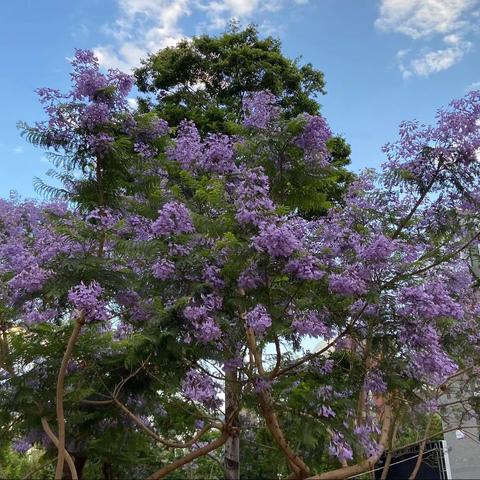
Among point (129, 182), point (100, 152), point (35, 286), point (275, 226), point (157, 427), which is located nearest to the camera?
point (275, 226)

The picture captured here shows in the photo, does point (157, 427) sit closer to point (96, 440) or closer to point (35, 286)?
point (96, 440)

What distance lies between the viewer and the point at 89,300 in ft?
15.4

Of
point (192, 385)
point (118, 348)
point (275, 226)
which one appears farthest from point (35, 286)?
point (275, 226)

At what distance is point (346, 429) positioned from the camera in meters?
5.45

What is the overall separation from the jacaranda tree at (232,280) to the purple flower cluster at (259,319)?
0.10 feet

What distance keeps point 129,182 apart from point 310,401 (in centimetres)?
276

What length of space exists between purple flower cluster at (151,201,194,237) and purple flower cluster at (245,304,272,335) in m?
0.94

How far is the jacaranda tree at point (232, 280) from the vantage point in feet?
16.6

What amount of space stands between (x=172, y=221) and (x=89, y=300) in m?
0.96

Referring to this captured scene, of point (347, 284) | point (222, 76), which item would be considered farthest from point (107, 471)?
point (222, 76)

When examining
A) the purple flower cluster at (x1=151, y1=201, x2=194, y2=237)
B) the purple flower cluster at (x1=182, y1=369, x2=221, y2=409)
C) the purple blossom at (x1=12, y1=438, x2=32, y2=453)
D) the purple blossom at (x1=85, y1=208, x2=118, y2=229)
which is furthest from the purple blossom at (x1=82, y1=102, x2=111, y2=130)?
the purple blossom at (x1=12, y1=438, x2=32, y2=453)

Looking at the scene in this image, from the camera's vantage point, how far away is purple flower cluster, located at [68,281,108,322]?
4.70 metres

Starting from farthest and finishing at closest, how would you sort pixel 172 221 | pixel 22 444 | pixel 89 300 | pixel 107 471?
pixel 107 471 → pixel 22 444 → pixel 172 221 → pixel 89 300

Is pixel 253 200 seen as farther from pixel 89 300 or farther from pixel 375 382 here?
pixel 375 382
